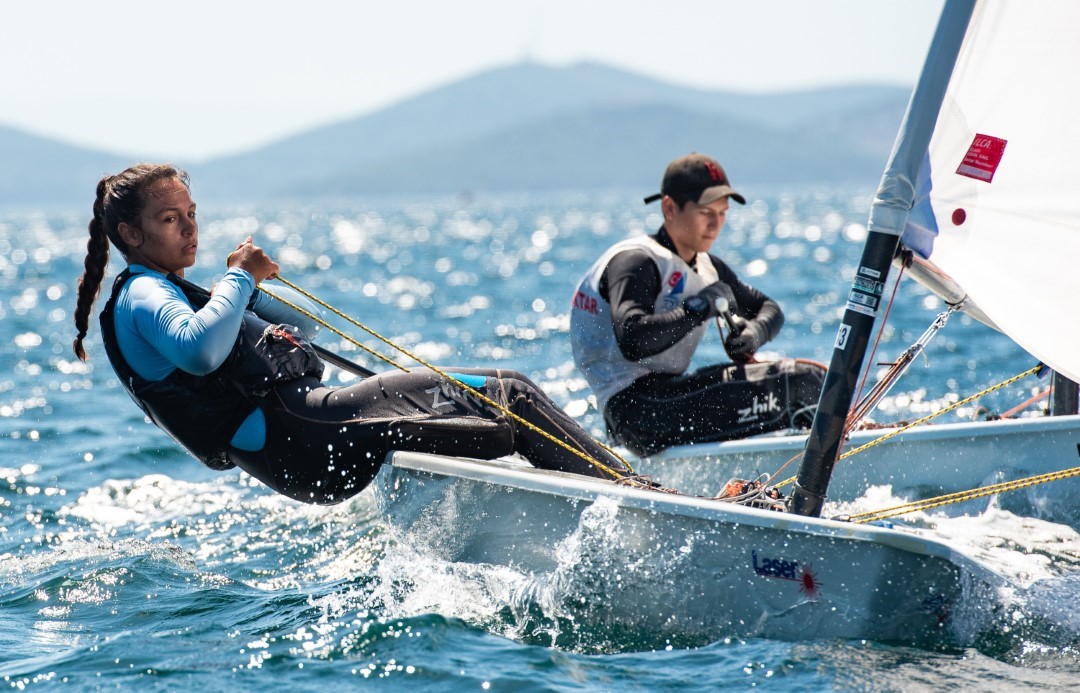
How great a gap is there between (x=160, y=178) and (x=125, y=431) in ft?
13.7

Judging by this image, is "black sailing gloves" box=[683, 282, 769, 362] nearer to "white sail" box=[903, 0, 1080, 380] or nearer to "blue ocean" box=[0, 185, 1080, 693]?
"blue ocean" box=[0, 185, 1080, 693]

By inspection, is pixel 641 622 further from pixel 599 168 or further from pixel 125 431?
pixel 599 168

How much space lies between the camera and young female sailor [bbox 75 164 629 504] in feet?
11.3

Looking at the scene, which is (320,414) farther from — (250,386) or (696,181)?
(696,181)

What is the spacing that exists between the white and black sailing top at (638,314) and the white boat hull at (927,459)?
0.41 meters

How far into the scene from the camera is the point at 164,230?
355cm

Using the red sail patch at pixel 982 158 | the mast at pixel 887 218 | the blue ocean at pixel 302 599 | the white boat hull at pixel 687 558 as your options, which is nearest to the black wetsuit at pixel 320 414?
the white boat hull at pixel 687 558

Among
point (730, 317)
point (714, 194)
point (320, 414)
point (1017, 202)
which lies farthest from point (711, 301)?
point (320, 414)

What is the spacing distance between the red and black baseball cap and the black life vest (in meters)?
1.77

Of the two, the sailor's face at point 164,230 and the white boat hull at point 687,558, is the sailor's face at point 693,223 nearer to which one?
the white boat hull at point 687,558

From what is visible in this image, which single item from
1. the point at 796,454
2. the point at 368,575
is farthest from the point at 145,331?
the point at 796,454

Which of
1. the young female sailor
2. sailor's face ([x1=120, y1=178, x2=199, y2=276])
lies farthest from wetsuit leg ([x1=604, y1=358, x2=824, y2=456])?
sailor's face ([x1=120, y1=178, x2=199, y2=276])

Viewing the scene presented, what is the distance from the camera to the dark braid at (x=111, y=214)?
3.51 meters

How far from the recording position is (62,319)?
1455 cm
